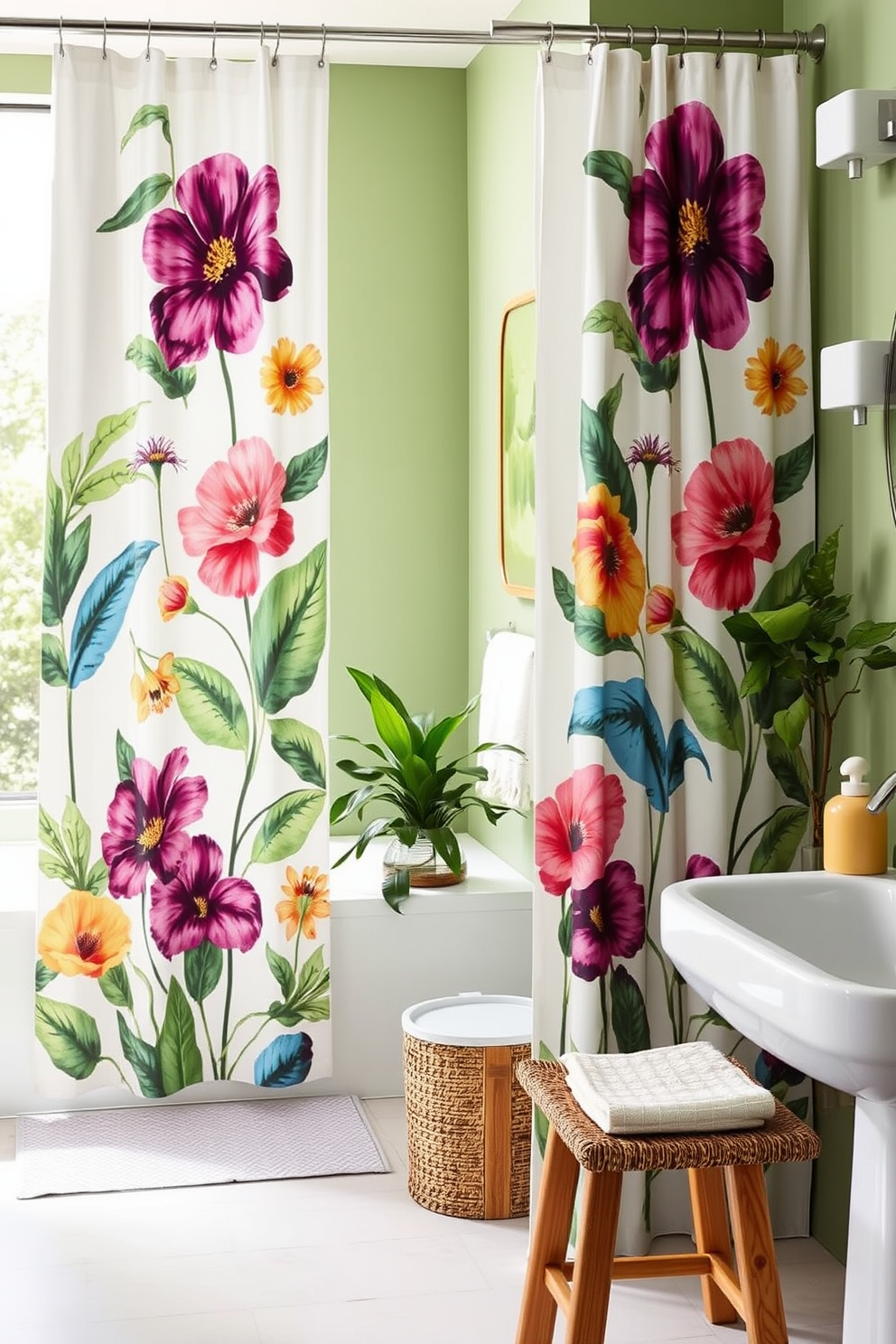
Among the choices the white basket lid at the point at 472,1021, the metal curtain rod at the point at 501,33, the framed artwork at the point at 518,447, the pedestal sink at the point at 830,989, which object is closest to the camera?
the pedestal sink at the point at 830,989

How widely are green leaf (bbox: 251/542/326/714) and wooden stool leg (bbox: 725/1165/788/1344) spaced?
1364mm

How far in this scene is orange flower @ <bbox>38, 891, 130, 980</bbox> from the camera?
311 centimetres

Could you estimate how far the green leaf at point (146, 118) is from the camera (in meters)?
2.96

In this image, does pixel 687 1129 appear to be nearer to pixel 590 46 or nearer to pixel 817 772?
pixel 817 772

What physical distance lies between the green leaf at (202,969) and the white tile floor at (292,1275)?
15.1 inches

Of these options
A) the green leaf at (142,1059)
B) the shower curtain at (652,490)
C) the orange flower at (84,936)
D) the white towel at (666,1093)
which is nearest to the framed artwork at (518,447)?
the shower curtain at (652,490)

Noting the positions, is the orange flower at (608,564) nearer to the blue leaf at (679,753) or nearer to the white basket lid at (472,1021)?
the blue leaf at (679,753)

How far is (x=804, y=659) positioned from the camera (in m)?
2.71

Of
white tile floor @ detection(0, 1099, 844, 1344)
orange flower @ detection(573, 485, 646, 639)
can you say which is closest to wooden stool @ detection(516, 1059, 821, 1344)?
white tile floor @ detection(0, 1099, 844, 1344)

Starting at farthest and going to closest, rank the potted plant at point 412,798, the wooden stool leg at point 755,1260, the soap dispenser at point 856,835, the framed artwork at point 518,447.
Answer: the framed artwork at point 518,447 → the potted plant at point 412,798 → the soap dispenser at point 856,835 → the wooden stool leg at point 755,1260

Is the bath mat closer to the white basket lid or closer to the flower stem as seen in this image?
the white basket lid

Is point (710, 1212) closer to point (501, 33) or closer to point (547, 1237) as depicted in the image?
point (547, 1237)

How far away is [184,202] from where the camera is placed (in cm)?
298

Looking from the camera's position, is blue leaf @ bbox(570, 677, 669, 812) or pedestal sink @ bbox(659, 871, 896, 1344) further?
blue leaf @ bbox(570, 677, 669, 812)
